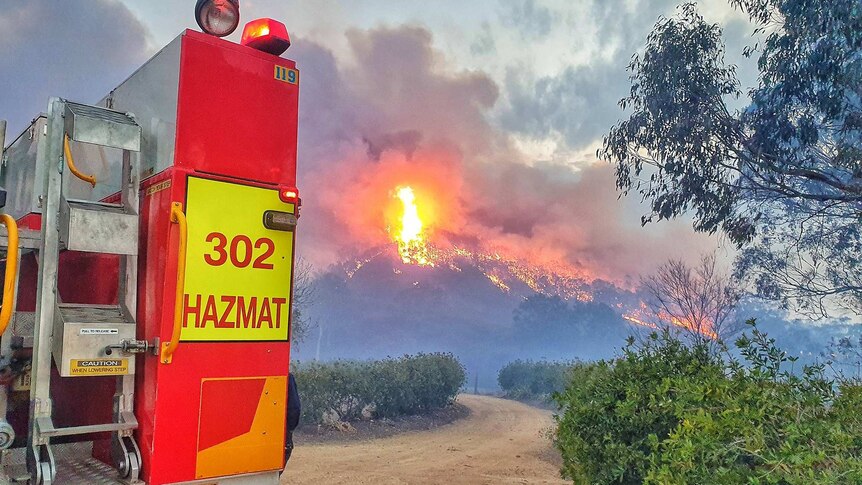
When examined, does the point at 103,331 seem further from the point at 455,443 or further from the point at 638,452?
the point at 455,443

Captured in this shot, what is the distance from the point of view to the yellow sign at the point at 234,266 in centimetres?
317

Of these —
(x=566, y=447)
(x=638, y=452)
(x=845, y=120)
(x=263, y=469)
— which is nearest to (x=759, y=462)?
(x=638, y=452)

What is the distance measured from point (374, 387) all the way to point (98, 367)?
1356cm

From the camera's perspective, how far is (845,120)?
973cm

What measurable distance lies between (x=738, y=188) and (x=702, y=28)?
283 cm

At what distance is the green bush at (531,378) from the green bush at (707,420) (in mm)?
21311

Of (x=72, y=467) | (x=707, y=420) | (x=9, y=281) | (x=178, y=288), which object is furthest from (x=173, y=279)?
(x=707, y=420)

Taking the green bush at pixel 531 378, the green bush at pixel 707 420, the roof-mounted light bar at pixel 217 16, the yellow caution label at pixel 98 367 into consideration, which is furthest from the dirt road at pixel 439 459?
the green bush at pixel 531 378

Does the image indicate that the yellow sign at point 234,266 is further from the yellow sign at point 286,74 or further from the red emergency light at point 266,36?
the red emergency light at point 266,36

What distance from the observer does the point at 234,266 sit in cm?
328

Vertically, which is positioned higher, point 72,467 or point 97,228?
point 97,228

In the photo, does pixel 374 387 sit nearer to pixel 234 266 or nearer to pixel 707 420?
pixel 707 420

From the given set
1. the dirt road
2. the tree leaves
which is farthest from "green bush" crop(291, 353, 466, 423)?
the tree leaves

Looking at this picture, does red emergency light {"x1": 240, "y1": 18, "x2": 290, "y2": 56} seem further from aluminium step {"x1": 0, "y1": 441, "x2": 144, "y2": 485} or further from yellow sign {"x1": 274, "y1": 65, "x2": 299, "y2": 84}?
aluminium step {"x1": 0, "y1": 441, "x2": 144, "y2": 485}
